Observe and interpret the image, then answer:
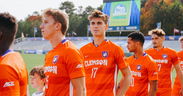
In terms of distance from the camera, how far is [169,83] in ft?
20.2

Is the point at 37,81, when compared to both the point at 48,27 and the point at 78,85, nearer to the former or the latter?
the point at 48,27

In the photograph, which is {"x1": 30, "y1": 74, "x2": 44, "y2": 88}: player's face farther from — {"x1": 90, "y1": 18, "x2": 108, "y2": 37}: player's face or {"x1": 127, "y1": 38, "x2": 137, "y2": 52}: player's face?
{"x1": 127, "y1": 38, "x2": 137, "y2": 52}: player's face

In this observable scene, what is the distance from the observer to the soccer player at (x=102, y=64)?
427 cm

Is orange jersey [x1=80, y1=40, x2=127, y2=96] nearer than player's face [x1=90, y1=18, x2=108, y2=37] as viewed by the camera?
Yes

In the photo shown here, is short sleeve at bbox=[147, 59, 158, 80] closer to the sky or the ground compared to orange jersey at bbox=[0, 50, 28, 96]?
closer to the ground

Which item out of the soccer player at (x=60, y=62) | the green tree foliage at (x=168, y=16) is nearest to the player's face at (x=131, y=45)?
the soccer player at (x=60, y=62)

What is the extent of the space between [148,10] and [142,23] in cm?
377

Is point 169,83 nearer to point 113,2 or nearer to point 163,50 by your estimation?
point 163,50

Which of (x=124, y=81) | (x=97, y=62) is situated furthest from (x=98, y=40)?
(x=124, y=81)

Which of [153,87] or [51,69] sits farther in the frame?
[153,87]

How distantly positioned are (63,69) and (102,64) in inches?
48.5

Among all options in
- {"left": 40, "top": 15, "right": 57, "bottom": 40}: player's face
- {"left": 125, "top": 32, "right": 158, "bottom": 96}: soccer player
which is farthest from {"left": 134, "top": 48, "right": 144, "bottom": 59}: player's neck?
{"left": 40, "top": 15, "right": 57, "bottom": 40}: player's face

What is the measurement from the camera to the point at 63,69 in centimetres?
320

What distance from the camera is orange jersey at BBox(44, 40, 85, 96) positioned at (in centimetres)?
313
